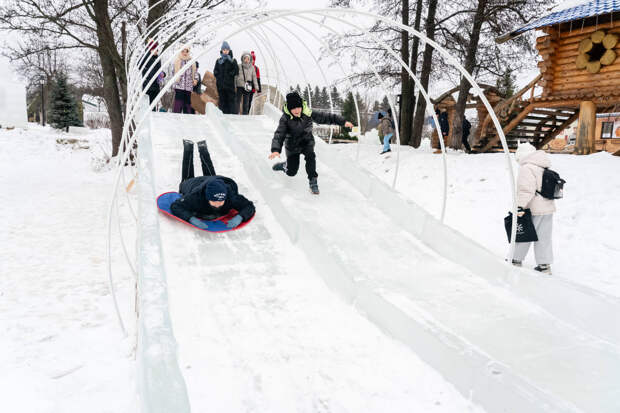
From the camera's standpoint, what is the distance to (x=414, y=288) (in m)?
3.59

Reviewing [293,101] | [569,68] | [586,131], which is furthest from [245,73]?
[586,131]

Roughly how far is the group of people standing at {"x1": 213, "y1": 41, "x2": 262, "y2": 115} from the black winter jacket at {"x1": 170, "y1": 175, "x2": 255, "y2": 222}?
18.2 feet

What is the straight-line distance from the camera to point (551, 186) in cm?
451

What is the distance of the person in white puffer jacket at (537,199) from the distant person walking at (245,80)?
7.06 meters

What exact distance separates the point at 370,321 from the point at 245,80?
8078 mm

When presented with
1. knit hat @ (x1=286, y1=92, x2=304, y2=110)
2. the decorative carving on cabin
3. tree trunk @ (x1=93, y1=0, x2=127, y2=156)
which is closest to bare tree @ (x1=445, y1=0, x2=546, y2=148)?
the decorative carving on cabin

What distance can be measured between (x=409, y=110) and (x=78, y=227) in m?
10.1

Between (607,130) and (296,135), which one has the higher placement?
(607,130)

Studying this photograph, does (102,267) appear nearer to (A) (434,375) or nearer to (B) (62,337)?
(B) (62,337)

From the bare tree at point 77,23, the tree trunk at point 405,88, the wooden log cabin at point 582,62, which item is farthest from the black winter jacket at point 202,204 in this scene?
the tree trunk at point 405,88

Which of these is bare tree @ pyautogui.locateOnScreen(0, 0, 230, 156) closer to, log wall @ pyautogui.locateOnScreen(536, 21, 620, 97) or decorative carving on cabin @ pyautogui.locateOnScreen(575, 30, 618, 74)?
log wall @ pyautogui.locateOnScreen(536, 21, 620, 97)

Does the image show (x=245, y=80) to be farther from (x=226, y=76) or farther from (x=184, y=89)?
(x=184, y=89)

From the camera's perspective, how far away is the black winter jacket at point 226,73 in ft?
31.0

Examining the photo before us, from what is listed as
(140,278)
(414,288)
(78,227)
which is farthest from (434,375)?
(78,227)
